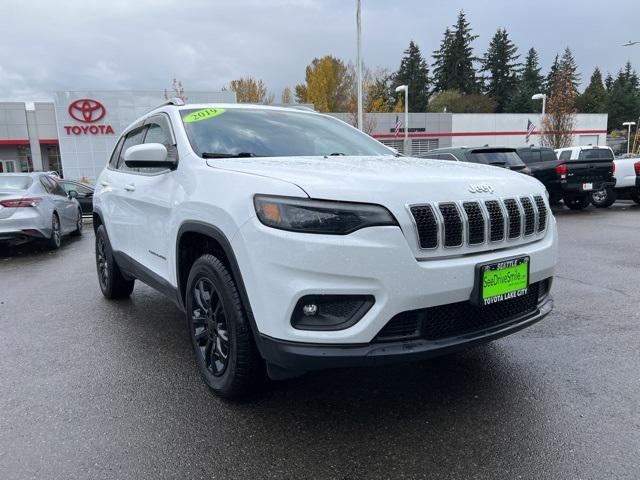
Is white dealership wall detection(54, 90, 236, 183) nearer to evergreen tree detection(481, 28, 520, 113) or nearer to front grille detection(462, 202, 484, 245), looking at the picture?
front grille detection(462, 202, 484, 245)

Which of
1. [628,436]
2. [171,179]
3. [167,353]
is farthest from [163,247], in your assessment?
[628,436]

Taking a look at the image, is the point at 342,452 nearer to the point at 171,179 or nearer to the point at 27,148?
the point at 171,179

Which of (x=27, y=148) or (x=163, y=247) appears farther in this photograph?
(x=27, y=148)

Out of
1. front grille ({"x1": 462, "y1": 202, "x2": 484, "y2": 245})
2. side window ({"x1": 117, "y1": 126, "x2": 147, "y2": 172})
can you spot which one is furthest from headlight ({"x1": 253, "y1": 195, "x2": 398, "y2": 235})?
side window ({"x1": 117, "y1": 126, "x2": 147, "y2": 172})

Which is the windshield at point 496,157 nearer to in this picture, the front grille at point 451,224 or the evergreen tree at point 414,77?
the front grille at point 451,224

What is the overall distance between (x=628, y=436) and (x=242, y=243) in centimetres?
210

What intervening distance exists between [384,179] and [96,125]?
29560 mm

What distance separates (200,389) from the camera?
3.03m

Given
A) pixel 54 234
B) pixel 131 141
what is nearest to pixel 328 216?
pixel 131 141

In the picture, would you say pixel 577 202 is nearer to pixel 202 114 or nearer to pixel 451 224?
pixel 202 114

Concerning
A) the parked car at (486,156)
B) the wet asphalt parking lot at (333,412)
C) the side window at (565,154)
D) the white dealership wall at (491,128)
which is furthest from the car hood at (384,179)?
the white dealership wall at (491,128)

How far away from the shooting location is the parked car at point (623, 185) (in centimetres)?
1264

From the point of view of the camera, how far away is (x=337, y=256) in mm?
2146

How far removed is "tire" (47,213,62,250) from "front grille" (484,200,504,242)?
8.63 meters
